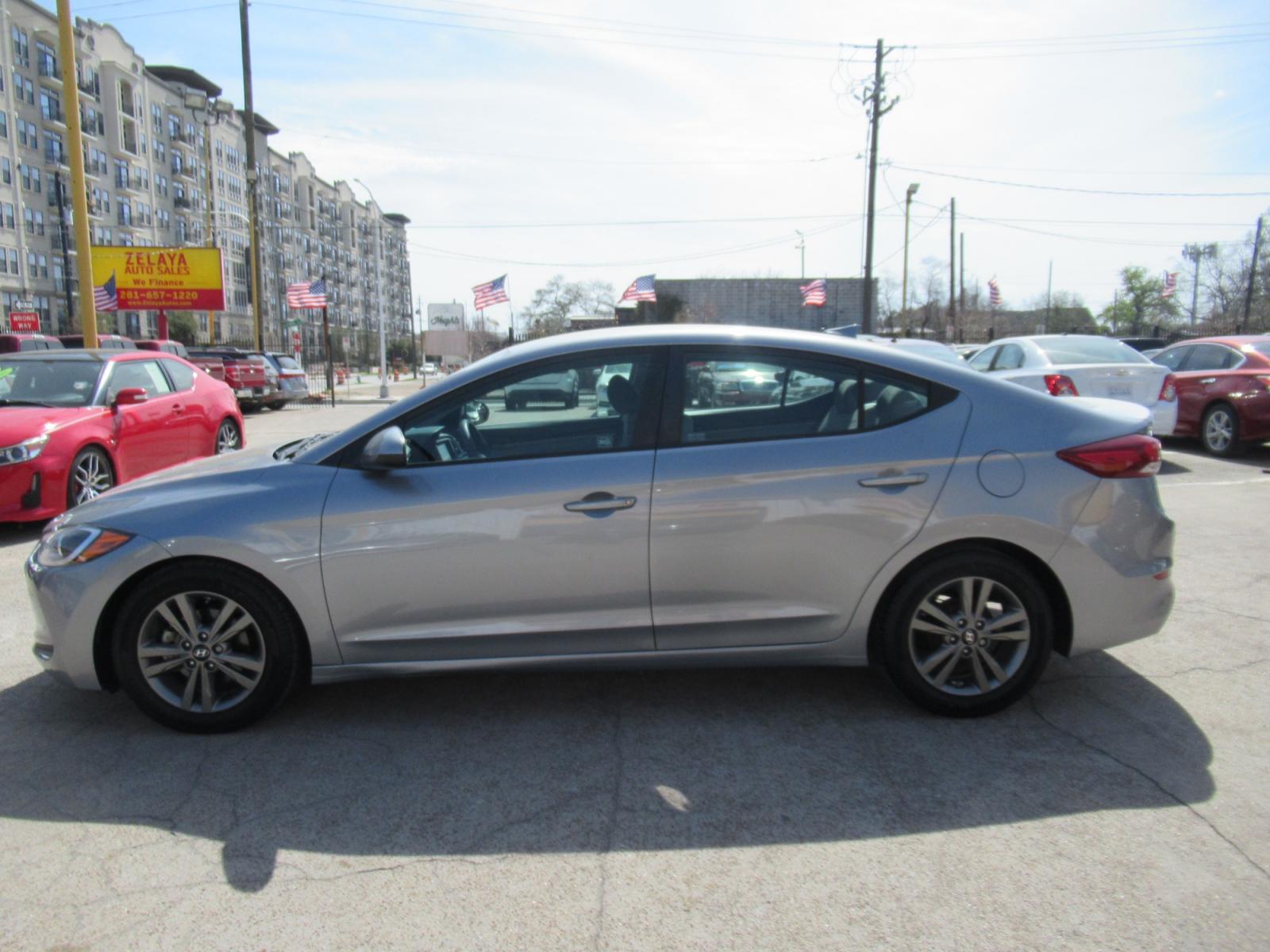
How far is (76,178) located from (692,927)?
13.9m

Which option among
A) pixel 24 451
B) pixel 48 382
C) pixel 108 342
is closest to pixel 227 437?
pixel 48 382

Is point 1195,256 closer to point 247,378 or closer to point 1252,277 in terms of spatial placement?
point 1252,277

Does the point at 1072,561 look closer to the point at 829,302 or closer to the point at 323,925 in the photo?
the point at 323,925

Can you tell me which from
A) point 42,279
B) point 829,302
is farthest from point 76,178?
point 42,279

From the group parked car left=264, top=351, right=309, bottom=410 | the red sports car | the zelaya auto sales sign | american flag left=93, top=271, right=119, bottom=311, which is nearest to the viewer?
the red sports car

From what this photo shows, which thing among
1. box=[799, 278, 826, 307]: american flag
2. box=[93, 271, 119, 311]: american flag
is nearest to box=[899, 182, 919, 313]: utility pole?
box=[799, 278, 826, 307]: american flag

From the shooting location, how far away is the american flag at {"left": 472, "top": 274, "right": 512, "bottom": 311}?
32.3m

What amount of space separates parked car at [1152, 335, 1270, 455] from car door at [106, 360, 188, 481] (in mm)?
11507

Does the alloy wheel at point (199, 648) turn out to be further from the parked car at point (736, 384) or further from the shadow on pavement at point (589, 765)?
the parked car at point (736, 384)

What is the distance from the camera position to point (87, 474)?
7605 mm

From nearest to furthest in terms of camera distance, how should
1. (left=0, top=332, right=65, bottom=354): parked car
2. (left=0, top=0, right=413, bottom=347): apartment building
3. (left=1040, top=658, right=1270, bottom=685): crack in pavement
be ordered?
(left=1040, top=658, right=1270, bottom=685): crack in pavement, (left=0, top=332, right=65, bottom=354): parked car, (left=0, top=0, right=413, bottom=347): apartment building

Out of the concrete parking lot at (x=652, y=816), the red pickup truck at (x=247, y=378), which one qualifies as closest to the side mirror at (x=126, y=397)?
the concrete parking lot at (x=652, y=816)

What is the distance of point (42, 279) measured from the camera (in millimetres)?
54938

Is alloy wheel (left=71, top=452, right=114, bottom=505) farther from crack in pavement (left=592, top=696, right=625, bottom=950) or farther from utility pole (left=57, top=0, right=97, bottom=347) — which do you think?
utility pole (left=57, top=0, right=97, bottom=347)
